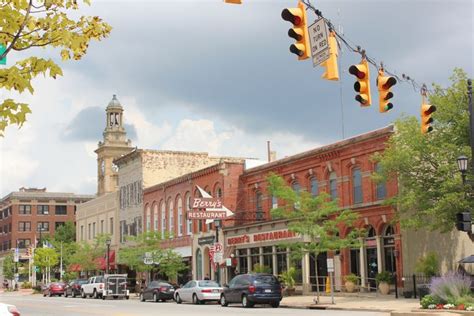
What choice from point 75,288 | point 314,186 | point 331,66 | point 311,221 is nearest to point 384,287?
point 311,221

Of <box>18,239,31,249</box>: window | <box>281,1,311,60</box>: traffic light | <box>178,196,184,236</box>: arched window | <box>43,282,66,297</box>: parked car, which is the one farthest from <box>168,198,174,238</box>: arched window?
<box>18,239,31,249</box>: window

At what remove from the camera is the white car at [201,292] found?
124 ft

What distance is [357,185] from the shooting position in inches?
1582

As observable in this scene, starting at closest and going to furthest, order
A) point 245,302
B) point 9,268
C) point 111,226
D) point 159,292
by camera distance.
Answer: point 245,302 < point 159,292 < point 111,226 < point 9,268

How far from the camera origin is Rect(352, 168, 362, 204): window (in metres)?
39.9

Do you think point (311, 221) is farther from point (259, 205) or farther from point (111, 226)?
point (111, 226)

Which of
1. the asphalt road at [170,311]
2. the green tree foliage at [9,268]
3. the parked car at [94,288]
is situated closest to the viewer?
the asphalt road at [170,311]

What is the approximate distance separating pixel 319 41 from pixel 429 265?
886 inches

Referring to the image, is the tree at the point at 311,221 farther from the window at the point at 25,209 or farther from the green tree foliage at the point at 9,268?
the window at the point at 25,209

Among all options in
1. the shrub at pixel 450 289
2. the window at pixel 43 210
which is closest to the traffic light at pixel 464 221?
the shrub at pixel 450 289

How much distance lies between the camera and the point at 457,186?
29.9m

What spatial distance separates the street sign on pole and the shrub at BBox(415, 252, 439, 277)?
2204 cm

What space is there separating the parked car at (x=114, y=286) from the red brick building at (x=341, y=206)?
26.3 feet

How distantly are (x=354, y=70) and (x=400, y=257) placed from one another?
22.3 metres
